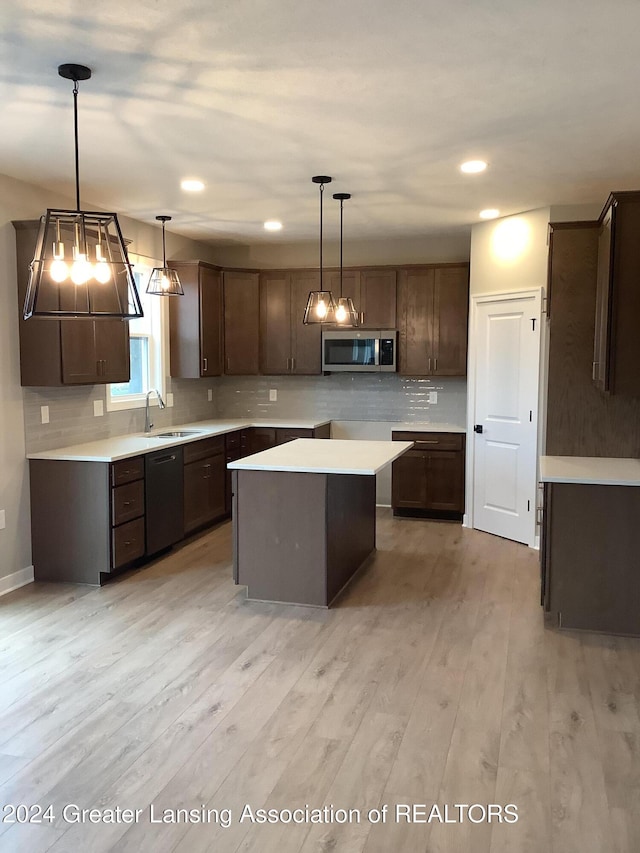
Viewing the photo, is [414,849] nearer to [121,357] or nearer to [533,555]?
[533,555]

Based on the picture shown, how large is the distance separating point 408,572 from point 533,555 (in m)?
1.09

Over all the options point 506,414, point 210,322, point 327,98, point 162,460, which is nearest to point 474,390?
point 506,414

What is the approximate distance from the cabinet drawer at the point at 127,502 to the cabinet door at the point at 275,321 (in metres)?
2.55

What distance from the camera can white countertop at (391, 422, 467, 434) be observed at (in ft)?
20.7

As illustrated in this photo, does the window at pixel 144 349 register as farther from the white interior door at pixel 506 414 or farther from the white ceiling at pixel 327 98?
the white interior door at pixel 506 414

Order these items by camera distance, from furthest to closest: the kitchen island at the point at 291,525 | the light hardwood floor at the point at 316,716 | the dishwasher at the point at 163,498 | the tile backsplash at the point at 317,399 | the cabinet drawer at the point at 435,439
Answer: the tile backsplash at the point at 317,399 → the cabinet drawer at the point at 435,439 → the dishwasher at the point at 163,498 → the kitchen island at the point at 291,525 → the light hardwood floor at the point at 316,716

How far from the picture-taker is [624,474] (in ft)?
Result: 12.7

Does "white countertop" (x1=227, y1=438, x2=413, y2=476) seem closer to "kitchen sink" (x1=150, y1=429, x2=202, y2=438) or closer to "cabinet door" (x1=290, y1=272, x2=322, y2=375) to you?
"kitchen sink" (x1=150, y1=429, x2=202, y2=438)

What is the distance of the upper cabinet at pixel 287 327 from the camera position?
6.94m

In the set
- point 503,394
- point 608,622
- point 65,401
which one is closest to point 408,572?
point 608,622

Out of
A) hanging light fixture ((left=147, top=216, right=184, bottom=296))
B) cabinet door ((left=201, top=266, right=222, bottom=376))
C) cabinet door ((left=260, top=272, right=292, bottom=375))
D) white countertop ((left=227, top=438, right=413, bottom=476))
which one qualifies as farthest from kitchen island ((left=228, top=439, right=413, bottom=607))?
cabinet door ((left=260, top=272, right=292, bottom=375))

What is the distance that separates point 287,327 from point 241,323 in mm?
458

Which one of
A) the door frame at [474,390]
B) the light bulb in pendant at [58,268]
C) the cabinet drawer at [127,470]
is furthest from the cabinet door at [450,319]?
the light bulb in pendant at [58,268]

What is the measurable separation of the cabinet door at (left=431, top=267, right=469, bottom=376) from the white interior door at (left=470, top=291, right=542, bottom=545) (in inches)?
16.5
